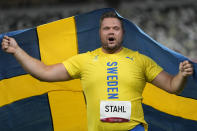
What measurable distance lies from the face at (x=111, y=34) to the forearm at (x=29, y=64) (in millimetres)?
496

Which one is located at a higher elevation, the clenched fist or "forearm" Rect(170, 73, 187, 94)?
the clenched fist

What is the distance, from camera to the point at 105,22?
3115mm

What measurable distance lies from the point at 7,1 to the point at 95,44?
8.45 metres

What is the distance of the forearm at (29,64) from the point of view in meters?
2.99

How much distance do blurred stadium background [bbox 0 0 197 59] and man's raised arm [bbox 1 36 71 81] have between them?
7.63 metres

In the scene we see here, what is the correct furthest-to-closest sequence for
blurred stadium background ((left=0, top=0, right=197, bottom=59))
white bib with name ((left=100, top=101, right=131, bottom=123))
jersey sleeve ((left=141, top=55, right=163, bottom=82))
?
1. blurred stadium background ((left=0, top=0, right=197, bottom=59))
2. jersey sleeve ((left=141, top=55, right=163, bottom=82))
3. white bib with name ((left=100, top=101, right=131, bottom=123))

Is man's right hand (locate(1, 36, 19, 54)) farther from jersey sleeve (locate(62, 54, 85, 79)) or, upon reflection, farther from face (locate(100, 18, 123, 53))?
face (locate(100, 18, 123, 53))

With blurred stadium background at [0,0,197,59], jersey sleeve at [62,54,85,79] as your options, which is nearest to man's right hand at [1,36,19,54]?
jersey sleeve at [62,54,85,79]

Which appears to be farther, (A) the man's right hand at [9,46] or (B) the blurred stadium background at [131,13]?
(B) the blurred stadium background at [131,13]

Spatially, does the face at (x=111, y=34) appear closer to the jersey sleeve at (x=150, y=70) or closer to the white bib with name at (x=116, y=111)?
the jersey sleeve at (x=150, y=70)

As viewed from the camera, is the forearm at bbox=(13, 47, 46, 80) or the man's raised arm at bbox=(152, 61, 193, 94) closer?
the man's raised arm at bbox=(152, 61, 193, 94)

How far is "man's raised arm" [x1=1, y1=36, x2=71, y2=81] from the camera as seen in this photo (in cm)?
299

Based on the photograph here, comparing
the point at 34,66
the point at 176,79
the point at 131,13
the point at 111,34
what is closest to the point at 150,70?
the point at 176,79

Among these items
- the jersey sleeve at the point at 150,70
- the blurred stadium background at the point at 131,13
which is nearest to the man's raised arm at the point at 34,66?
the jersey sleeve at the point at 150,70
